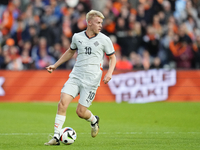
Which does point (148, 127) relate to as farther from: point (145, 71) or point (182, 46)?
point (182, 46)

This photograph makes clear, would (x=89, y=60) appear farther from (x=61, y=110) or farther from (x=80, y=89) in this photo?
(x=61, y=110)

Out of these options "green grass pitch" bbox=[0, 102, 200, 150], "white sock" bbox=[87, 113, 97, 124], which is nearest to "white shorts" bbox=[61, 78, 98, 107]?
"white sock" bbox=[87, 113, 97, 124]

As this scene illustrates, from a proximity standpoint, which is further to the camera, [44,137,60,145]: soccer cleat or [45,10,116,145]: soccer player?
[45,10,116,145]: soccer player

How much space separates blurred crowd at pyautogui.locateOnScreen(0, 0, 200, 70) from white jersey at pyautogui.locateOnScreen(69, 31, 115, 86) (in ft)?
34.4

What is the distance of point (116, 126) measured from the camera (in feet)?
35.1

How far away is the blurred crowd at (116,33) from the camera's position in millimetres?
18562

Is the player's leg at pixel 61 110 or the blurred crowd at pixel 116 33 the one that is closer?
the player's leg at pixel 61 110

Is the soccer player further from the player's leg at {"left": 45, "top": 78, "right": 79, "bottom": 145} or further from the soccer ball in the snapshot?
the soccer ball

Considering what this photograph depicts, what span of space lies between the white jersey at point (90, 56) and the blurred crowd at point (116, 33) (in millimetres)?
10490

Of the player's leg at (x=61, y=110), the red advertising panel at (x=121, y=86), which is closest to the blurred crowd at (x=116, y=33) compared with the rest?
the red advertising panel at (x=121, y=86)

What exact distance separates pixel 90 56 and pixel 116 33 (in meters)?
11.4

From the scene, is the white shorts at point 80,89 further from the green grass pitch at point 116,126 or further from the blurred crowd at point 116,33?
the blurred crowd at point 116,33

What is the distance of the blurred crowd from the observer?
1856 cm

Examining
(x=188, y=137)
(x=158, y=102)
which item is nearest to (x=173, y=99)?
(x=158, y=102)
